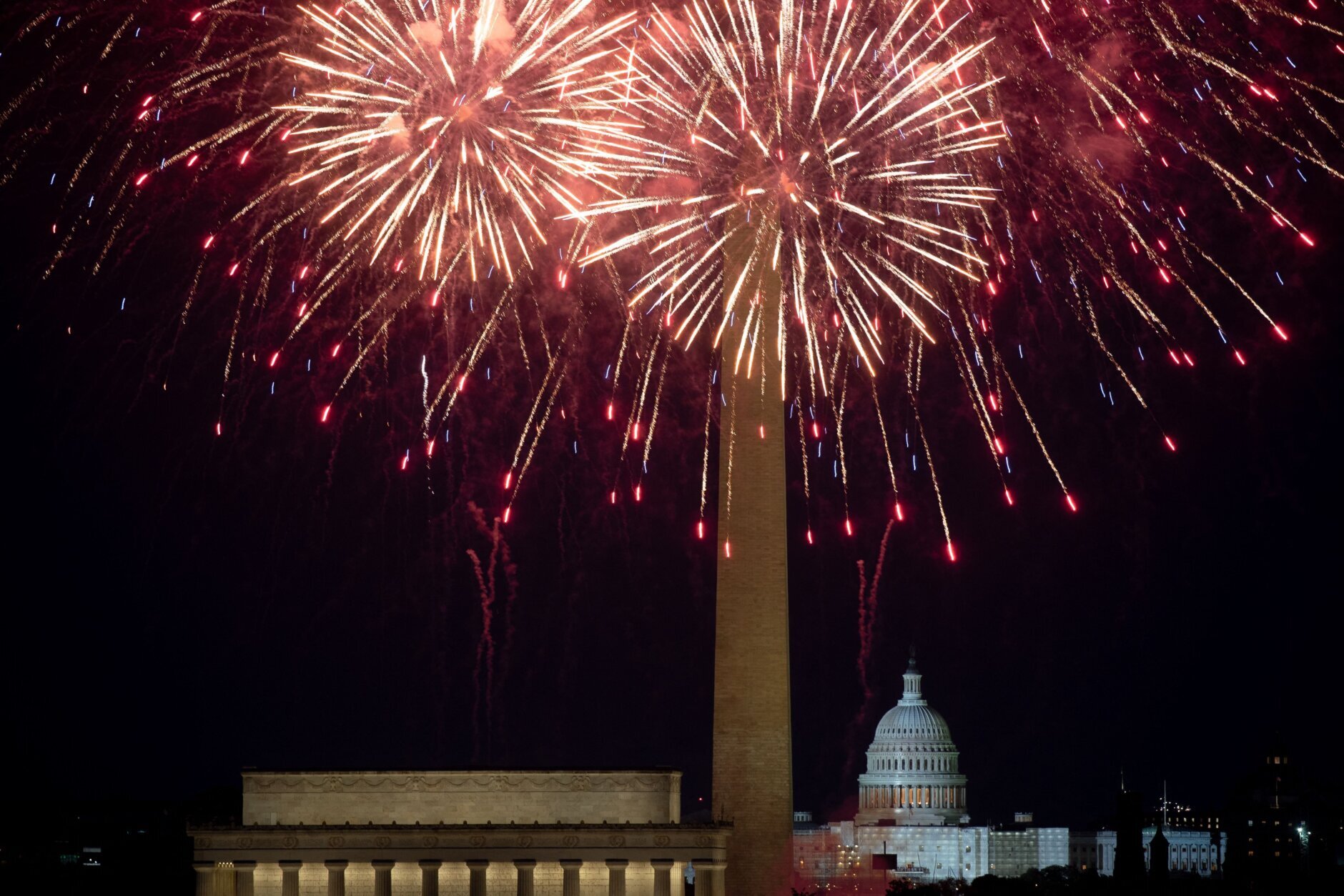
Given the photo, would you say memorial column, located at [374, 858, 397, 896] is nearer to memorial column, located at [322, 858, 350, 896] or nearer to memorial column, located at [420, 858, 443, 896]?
memorial column, located at [420, 858, 443, 896]

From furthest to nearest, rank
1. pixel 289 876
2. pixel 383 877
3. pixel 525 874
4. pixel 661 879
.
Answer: pixel 289 876, pixel 661 879, pixel 525 874, pixel 383 877

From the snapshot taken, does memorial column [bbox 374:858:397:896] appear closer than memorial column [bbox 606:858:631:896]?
Yes

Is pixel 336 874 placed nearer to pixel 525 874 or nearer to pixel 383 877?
pixel 383 877

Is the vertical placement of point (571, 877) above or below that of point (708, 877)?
below

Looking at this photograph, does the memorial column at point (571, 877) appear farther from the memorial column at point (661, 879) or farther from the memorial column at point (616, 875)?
the memorial column at point (661, 879)

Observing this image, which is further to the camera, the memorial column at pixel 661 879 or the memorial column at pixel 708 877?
the memorial column at pixel 661 879

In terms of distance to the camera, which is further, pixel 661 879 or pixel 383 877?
pixel 661 879

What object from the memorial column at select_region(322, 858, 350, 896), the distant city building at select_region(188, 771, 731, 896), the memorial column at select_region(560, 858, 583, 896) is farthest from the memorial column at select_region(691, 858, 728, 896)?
the memorial column at select_region(322, 858, 350, 896)

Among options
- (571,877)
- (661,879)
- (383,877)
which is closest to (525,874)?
(571,877)

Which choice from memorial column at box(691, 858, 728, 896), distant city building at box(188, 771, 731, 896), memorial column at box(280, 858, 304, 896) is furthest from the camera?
memorial column at box(280, 858, 304, 896)

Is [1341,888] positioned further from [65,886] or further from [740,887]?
[65,886]

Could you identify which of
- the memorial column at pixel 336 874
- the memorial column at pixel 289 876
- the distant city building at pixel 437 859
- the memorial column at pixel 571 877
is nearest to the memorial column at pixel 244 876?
the distant city building at pixel 437 859

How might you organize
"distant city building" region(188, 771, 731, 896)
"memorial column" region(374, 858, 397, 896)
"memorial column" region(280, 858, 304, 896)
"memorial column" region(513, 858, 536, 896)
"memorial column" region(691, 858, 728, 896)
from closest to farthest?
"memorial column" region(691, 858, 728, 896) → "memorial column" region(374, 858, 397, 896) → "memorial column" region(513, 858, 536, 896) → "distant city building" region(188, 771, 731, 896) → "memorial column" region(280, 858, 304, 896)
